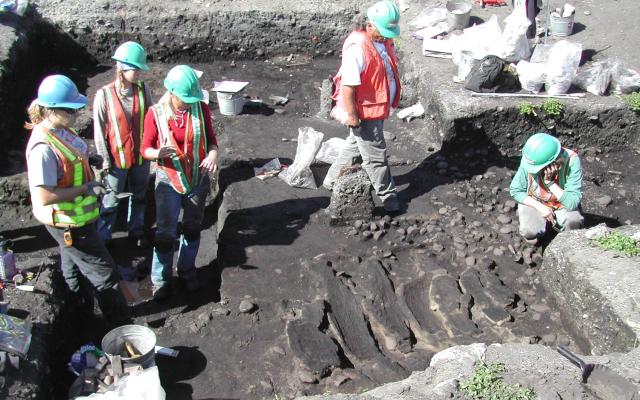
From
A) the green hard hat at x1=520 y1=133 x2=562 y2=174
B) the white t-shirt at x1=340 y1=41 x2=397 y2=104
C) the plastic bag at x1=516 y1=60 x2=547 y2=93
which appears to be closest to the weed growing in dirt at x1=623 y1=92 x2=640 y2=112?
the plastic bag at x1=516 y1=60 x2=547 y2=93

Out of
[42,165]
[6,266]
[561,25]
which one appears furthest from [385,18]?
[561,25]

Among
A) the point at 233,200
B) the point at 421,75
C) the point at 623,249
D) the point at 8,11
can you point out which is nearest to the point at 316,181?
the point at 233,200

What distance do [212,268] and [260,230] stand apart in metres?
0.56

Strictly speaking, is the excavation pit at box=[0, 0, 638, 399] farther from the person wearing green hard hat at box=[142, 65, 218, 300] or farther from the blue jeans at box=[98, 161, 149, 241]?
the person wearing green hard hat at box=[142, 65, 218, 300]

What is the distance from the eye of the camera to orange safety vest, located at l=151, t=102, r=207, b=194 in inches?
192

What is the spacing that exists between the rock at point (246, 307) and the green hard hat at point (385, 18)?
2573 mm

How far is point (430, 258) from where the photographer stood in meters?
5.77

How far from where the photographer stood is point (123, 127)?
17.5 ft

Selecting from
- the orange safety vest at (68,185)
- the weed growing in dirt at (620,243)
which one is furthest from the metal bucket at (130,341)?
the weed growing in dirt at (620,243)

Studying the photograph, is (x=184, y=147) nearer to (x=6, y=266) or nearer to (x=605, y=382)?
(x=6, y=266)

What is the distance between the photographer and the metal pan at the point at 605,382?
11.9 feet

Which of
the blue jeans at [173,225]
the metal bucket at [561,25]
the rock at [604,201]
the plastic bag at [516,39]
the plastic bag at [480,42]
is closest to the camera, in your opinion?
the blue jeans at [173,225]

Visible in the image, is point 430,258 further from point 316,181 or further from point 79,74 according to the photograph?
point 79,74

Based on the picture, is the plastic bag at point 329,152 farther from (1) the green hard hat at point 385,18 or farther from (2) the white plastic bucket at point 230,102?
(1) the green hard hat at point 385,18
